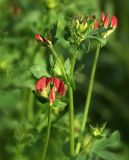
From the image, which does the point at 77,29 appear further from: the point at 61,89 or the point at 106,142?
the point at 106,142

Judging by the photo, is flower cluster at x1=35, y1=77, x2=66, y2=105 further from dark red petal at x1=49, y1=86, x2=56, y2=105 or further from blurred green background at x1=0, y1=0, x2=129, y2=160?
blurred green background at x1=0, y1=0, x2=129, y2=160

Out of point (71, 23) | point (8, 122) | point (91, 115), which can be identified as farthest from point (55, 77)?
point (91, 115)

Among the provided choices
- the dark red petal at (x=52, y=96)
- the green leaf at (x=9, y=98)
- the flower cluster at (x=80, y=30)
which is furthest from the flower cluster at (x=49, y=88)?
the green leaf at (x=9, y=98)

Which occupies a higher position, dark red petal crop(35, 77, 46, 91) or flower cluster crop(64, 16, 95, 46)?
flower cluster crop(64, 16, 95, 46)

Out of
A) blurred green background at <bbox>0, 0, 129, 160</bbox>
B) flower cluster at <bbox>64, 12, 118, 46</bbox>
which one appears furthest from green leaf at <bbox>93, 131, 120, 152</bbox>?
flower cluster at <bbox>64, 12, 118, 46</bbox>

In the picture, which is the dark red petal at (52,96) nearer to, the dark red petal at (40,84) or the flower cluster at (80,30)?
the dark red petal at (40,84)

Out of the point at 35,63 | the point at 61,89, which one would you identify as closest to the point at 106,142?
the point at 61,89
